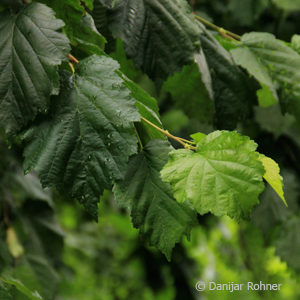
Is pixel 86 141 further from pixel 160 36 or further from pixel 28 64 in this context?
pixel 160 36

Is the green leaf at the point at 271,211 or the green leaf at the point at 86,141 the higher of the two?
the green leaf at the point at 86,141

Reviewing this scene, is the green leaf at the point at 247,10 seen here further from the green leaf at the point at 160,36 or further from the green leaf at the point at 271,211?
the green leaf at the point at 160,36

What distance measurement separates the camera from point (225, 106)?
1.25 m

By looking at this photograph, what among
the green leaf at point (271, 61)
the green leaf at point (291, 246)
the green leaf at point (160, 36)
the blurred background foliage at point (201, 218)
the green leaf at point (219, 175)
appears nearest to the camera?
the green leaf at point (219, 175)

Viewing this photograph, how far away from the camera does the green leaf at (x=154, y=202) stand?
729 millimetres

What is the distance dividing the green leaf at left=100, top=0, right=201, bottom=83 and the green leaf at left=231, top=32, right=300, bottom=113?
8.7 inches

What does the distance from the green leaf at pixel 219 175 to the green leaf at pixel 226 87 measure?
0.54m

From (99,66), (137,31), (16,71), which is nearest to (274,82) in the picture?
(137,31)

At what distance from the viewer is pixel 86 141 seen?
2.43 feet

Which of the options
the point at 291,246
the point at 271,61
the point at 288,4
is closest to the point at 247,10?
the point at 288,4

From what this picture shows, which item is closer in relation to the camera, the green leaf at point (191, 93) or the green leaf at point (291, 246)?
the green leaf at point (191, 93)

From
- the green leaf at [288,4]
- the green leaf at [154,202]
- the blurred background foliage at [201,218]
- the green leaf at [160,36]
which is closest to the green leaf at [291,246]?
the blurred background foliage at [201,218]

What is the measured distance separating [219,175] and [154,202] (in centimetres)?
13

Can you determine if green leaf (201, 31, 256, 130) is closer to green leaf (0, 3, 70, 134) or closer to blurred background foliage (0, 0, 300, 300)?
blurred background foliage (0, 0, 300, 300)
